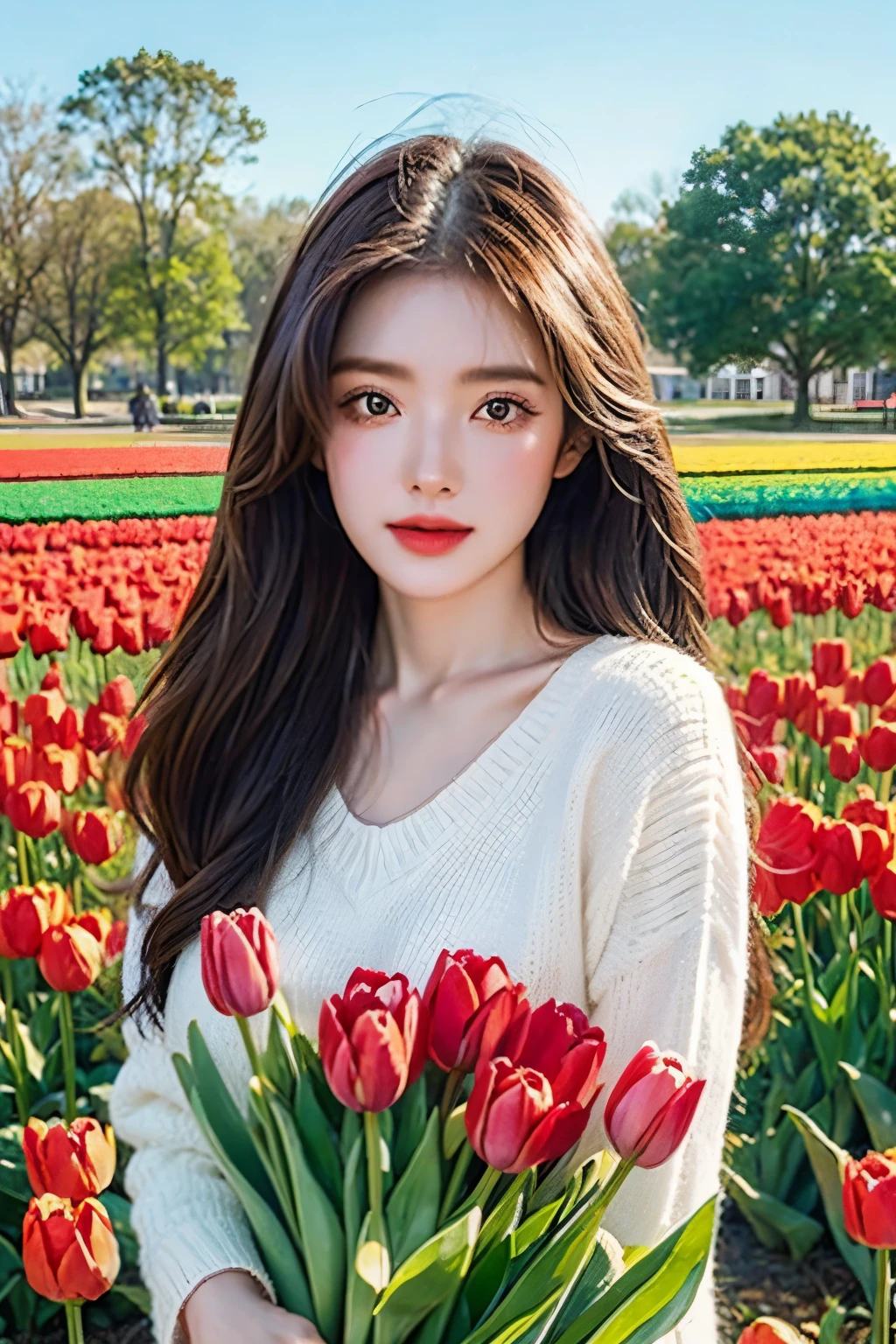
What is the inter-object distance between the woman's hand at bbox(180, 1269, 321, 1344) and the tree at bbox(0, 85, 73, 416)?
1.82m

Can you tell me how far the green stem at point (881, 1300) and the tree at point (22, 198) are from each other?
202 cm

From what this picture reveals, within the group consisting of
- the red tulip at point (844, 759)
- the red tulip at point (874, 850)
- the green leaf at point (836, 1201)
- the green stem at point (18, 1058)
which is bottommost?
the green leaf at point (836, 1201)

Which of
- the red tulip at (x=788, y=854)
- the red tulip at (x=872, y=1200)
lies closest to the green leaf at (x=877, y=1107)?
the red tulip at (x=788, y=854)

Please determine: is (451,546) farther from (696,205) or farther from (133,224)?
(133,224)

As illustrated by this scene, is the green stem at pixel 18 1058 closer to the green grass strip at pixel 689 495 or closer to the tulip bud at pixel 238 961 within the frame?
the green grass strip at pixel 689 495

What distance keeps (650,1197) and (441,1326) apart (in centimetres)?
31

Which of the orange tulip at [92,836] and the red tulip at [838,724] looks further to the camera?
the red tulip at [838,724]

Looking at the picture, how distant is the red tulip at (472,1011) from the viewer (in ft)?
2.67

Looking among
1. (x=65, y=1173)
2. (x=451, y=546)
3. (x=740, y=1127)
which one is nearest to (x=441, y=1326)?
(x=65, y=1173)

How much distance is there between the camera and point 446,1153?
89 centimetres

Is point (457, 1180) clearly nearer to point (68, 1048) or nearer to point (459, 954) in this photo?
point (459, 954)

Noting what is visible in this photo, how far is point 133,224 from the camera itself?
2.50 meters

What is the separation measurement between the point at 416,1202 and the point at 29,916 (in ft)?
3.33

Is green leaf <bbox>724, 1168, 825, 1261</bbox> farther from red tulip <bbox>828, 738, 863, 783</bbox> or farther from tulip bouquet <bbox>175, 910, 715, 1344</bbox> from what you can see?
tulip bouquet <bbox>175, 910, 715, 1344</bbox>
